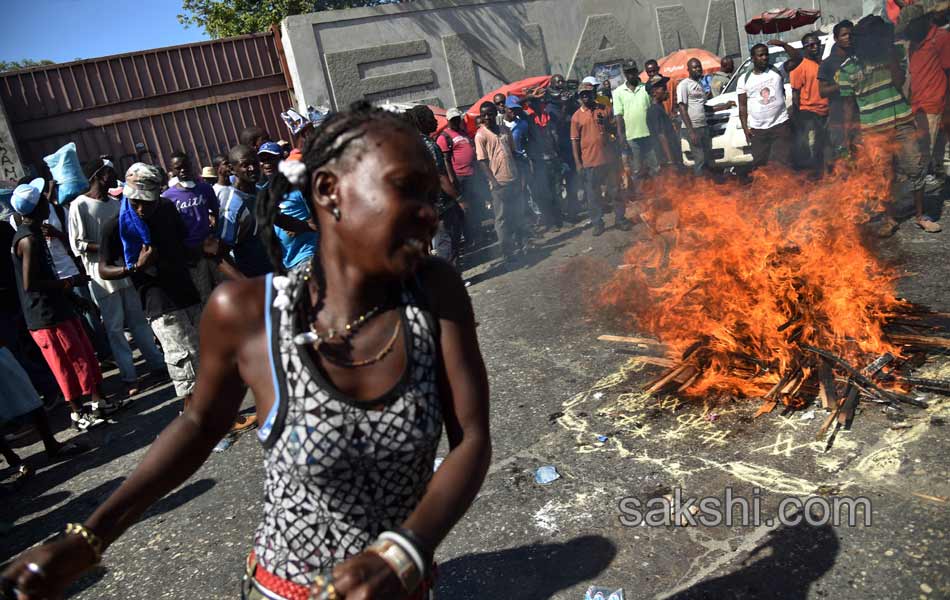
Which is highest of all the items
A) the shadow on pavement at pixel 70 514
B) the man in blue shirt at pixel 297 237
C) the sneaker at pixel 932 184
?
the man in blue shirt at pixel 297 237

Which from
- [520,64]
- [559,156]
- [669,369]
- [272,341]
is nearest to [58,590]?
[272,341]

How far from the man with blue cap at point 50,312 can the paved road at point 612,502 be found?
30.3 inches

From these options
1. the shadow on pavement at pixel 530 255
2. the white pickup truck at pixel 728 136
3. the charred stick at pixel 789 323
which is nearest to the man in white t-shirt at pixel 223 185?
the shadow on pavement at pixel 530 255

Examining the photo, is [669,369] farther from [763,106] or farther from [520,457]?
[763,106]

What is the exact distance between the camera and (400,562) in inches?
56.6

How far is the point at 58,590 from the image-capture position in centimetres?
160

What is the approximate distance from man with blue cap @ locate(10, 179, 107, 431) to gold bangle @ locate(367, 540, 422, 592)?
5567 mm

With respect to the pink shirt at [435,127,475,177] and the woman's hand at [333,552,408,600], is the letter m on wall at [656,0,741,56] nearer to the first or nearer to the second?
the pink shirt at [435,127,475,177]

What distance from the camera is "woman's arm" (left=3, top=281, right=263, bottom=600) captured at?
5.20ft

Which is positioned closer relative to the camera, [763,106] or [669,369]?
[669,369]

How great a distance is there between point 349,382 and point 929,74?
8.74 metres

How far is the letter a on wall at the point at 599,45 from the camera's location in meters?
20.8

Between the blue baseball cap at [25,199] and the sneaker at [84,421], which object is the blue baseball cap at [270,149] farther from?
the sneaker at [84,421]

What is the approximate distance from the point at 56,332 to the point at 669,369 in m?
5.10
